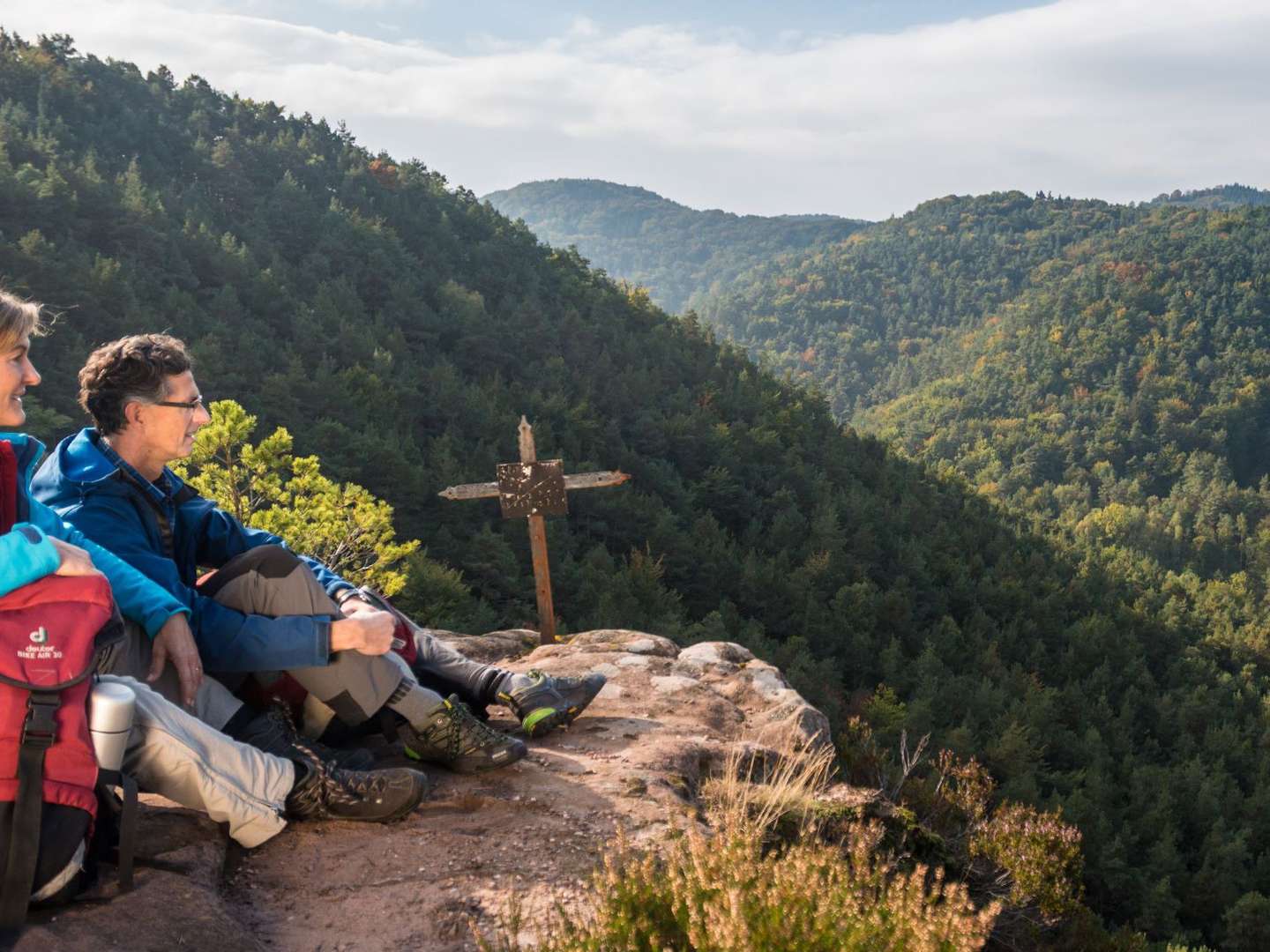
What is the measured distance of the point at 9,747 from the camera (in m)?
2.00

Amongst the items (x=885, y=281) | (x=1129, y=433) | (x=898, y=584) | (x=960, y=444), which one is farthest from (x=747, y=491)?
(x=885, y=281)

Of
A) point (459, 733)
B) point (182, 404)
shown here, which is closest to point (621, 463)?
point (459, 733)

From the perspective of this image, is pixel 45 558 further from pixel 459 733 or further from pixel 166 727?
pixel 459 733

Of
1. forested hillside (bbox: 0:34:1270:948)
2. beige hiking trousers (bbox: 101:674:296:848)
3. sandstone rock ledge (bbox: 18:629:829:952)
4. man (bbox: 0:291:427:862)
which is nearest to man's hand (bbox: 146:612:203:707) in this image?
man (bbox: 0:291:427:862)

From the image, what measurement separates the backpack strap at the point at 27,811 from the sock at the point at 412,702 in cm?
113

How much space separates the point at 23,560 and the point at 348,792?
1154mm

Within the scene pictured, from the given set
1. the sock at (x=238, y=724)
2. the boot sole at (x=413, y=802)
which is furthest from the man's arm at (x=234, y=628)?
the boot sole at (x=413, y=802)

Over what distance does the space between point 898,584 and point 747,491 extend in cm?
671

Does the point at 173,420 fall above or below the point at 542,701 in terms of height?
above

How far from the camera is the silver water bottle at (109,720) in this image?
2.15 meters

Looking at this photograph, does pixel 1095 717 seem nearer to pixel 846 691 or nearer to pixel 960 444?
pixel 846 691

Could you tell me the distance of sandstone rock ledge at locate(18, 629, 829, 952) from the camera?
2281mm

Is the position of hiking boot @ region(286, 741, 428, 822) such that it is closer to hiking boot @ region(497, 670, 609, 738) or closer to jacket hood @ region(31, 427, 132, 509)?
hiking boot @ region(497, 670, 609, 738)

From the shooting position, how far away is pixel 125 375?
2.81 m
